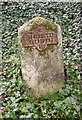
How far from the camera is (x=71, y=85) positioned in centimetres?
470

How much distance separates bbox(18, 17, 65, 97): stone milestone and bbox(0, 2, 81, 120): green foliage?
0.66 ft

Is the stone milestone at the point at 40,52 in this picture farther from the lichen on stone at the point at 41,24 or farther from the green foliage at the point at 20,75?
the green foliage at the point at 20,75

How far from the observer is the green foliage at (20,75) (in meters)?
4.16

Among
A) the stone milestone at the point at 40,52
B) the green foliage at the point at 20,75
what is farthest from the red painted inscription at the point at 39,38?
the green foliage at the point at 20,75

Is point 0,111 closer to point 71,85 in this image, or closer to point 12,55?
point 71,85

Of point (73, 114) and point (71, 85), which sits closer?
point (73, 114)

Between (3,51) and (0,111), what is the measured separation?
9.76 ft

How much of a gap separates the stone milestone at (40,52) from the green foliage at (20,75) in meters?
0.20

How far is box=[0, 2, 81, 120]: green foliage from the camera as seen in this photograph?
13.6ft

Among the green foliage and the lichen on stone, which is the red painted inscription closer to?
the lichen on stone

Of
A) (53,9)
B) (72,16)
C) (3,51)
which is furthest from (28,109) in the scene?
(53,9)

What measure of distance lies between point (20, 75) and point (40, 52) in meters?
0.85

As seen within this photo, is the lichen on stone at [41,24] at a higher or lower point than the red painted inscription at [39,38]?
higher

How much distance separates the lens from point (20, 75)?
205 inches
